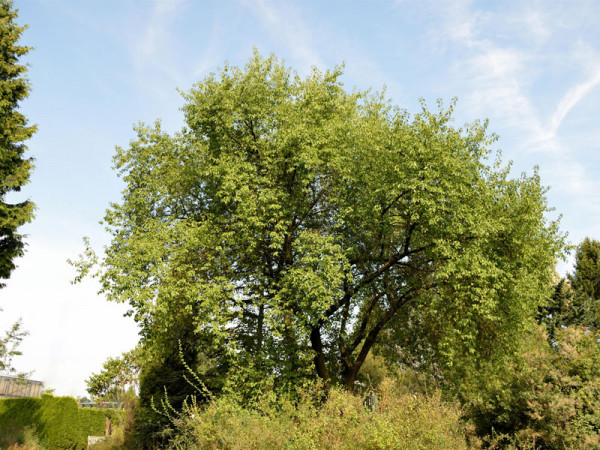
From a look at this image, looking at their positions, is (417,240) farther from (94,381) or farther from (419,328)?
(94,381)

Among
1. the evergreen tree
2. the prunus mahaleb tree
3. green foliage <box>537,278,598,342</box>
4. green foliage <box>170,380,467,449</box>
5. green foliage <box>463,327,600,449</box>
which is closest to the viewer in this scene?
green foliage <box>170,380,467,449</box>

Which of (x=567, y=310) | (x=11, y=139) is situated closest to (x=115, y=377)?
(x=11, y=139)

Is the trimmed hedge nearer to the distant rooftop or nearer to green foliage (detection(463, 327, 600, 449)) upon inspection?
the distant rooftop

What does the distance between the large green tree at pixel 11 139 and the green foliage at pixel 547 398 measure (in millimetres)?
19824

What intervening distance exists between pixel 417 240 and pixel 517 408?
257 inches

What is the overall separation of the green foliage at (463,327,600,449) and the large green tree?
65.0ft

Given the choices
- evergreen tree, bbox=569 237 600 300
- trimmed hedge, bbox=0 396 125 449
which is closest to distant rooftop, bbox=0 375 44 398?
trimmed hedge, bbox=0 396 125 449

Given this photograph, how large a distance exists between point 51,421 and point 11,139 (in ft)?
52.7

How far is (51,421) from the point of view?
26375mm

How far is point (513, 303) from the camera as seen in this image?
1645cm

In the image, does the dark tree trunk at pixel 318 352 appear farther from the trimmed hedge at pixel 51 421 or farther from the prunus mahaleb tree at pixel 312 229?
the trimmed hedge at pixel 51 421

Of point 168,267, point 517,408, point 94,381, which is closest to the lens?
point 517,408

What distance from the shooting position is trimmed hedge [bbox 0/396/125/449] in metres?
24.5

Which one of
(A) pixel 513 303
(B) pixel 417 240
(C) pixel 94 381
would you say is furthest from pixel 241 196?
(C) pixel 94 381
